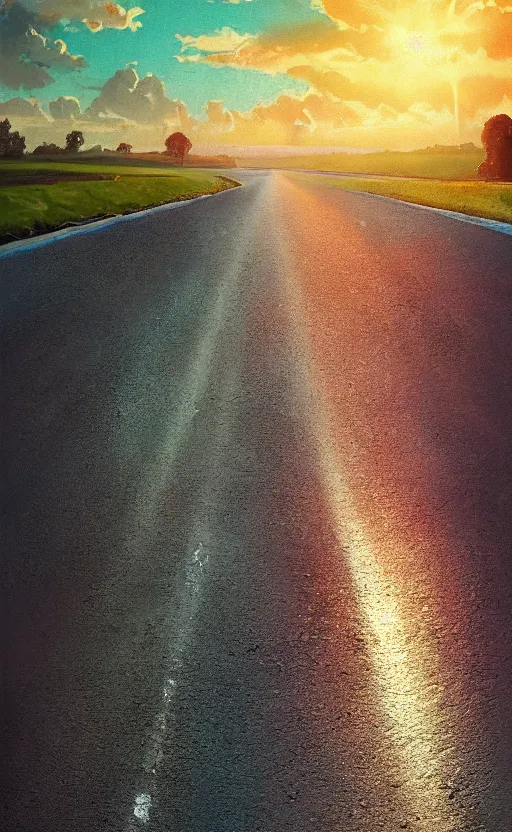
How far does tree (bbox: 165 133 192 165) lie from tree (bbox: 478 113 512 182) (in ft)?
236

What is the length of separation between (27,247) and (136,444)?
12223 millimetres

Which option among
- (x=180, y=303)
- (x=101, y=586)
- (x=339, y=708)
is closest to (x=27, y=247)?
(x=180, y=303)

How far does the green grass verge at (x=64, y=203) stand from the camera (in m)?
22.0

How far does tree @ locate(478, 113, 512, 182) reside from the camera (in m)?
66.1

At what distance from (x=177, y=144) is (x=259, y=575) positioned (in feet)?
446

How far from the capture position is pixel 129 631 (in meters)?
4.25

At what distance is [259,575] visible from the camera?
15.5 feet

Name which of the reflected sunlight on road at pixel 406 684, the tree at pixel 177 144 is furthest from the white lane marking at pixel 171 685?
the tree at pixel 177 144

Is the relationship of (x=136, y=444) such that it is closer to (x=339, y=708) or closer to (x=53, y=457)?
(x=53, y=457)

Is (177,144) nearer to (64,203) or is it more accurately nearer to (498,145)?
(498,145)

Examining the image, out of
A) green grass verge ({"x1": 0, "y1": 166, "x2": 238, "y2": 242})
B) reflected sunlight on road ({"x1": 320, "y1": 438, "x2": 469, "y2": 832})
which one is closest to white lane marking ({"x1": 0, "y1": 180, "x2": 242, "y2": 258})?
green grass verge ({"x1": 0, "y1": 166, "x2": 238, "y2": 242})

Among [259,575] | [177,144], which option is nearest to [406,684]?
[259,575]

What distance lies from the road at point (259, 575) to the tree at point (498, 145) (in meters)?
61.6

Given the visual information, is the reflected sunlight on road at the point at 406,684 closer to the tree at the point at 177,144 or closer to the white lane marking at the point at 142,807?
the white lane marking at the point at 142,807
